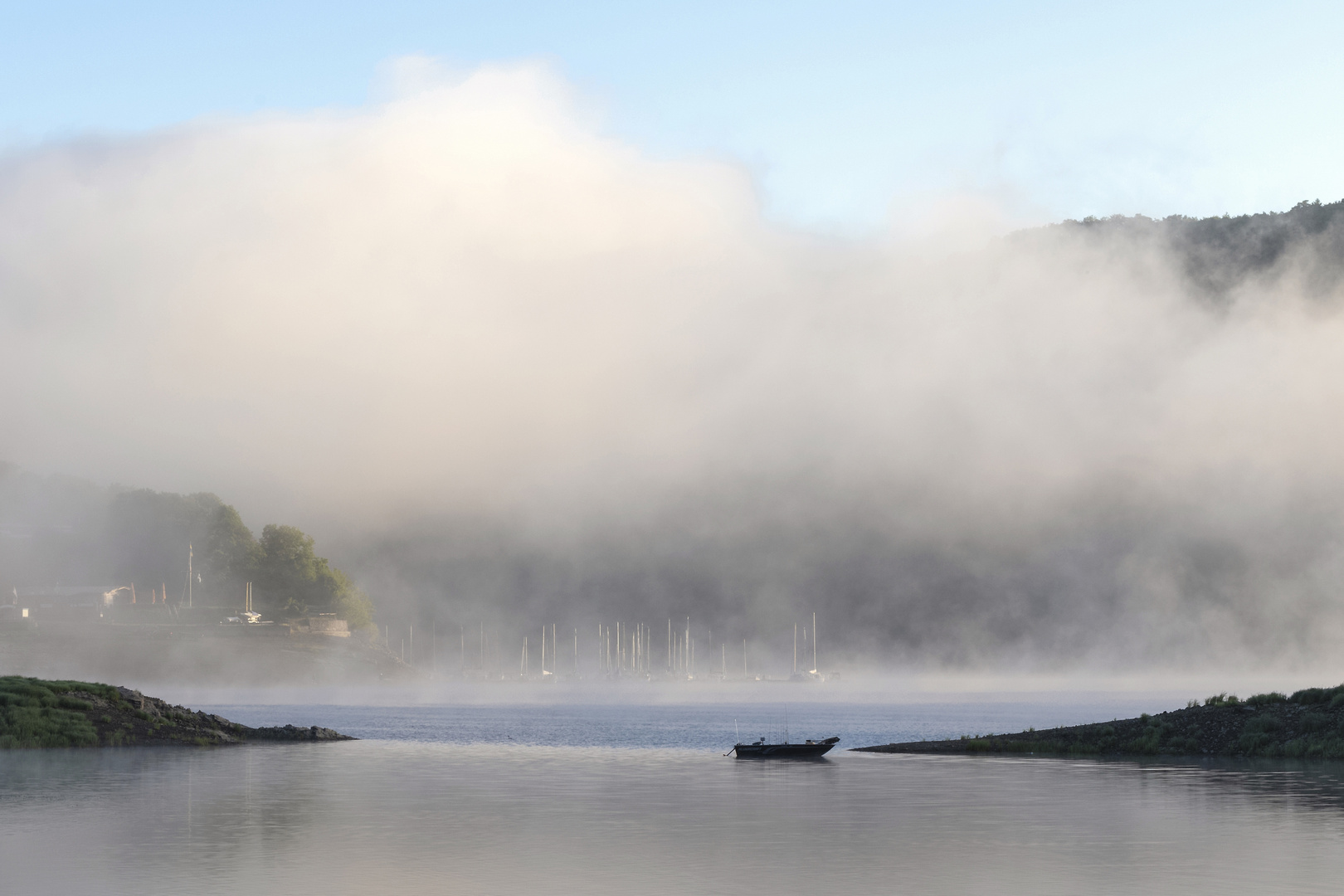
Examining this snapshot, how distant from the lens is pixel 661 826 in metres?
41.7

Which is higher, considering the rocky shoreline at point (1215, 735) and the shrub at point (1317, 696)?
the shrub at point (1317, 696)

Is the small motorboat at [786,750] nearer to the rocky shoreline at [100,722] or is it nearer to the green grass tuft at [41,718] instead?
the rocky shoreline at [100,722]

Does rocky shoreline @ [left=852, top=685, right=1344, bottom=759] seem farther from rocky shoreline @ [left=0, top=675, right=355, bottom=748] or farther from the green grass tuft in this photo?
the green grass tuft

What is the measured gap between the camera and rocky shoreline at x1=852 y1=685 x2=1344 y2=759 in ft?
242

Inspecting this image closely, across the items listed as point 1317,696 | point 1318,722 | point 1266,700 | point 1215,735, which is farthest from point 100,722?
point 1317,696

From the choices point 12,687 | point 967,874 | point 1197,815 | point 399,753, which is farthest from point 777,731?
point 967,874

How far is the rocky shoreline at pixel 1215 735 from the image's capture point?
73.8 meters

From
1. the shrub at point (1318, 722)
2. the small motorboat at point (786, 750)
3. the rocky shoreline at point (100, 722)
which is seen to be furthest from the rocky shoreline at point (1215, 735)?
the rocky shoreline at point (100, 722)

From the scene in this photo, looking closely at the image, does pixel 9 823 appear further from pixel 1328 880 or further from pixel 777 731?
pixel 777 731

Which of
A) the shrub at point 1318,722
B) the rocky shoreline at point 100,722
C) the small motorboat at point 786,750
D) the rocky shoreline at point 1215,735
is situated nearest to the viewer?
the rocky shoreline at point 1215,735

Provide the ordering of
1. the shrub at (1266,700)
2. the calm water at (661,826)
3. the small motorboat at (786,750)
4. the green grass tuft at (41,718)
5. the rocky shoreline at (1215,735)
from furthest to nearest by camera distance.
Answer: the green grass tuft at (41,718)
the small motorboat at (786,750)
the shrub at (1266,700)
the rocky shoreline at (1215,735)
the calm water at (661,826)

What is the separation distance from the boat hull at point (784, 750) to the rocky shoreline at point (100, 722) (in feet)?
120

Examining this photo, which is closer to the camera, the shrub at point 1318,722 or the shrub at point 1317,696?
the shrub at point 1318,722

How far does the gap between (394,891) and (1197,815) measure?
28079 mm
